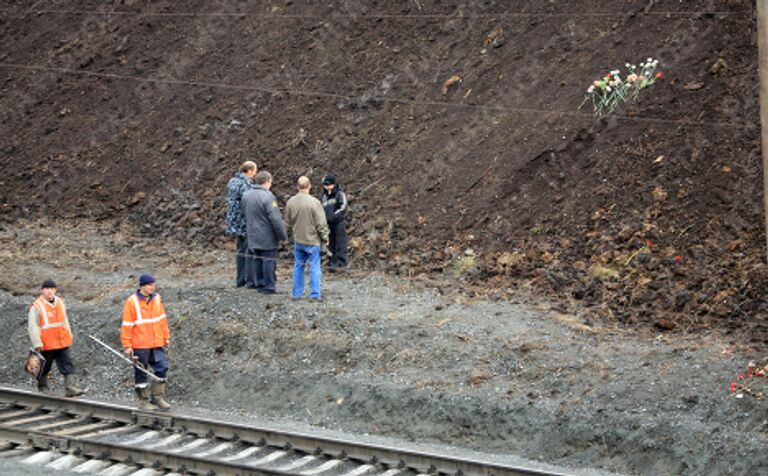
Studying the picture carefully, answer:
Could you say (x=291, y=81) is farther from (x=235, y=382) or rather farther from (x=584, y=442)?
(x=584, y=442)

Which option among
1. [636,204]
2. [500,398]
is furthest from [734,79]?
[500,398]

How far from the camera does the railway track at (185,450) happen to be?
12219mm

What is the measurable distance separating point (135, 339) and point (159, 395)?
0.81 m

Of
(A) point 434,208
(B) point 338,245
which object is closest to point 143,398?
(B) point 338,245

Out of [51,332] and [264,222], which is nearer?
[51,332]

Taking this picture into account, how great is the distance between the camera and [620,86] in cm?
1930

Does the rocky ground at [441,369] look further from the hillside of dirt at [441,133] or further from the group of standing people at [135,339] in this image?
the hillside of dirt at [441,133]

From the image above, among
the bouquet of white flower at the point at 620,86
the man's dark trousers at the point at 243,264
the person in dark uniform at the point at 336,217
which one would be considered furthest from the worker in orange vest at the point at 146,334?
the bouquet of white flower at the point at 620,86

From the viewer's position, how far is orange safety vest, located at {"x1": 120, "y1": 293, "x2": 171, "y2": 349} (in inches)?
558

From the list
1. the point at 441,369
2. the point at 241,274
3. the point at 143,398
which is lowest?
the point at 143,398

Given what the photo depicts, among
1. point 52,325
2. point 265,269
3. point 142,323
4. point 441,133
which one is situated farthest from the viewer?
point 441,133

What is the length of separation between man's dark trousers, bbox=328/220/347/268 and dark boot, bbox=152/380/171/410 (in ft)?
15.9

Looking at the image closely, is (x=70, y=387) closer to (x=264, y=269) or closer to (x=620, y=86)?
(x=264, y=269)

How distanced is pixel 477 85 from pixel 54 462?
10834mm
